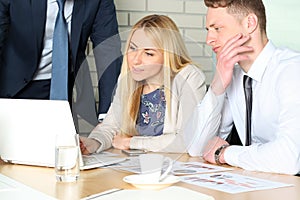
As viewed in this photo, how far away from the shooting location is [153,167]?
1.49 m

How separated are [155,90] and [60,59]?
902 millimetres

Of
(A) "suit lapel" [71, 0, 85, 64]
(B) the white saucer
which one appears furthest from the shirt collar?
(A) "suit lapel" [71, 0, 85, 64]

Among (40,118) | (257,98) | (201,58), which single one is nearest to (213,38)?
(257,98)

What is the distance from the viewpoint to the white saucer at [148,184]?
138 cm

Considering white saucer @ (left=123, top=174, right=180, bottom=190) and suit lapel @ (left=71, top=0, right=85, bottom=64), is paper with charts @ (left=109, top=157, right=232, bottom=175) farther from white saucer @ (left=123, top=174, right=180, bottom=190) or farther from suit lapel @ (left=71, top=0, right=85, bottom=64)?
suit lapel @ (left=71, top=0, right=85, bottom=64)

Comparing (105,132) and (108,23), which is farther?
(108,23)

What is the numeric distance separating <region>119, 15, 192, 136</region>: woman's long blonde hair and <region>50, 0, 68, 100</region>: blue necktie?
2.51 feet

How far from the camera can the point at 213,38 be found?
77.9 inches

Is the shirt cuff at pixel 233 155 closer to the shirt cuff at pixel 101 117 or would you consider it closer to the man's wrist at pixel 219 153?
the man's wrist at pixel 219 153

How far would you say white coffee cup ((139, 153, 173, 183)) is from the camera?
4.67ft

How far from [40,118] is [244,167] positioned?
566 mm

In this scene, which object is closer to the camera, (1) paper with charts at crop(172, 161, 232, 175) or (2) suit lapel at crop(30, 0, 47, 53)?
(1) paper with charts at crop(172, 161, 232, 175)

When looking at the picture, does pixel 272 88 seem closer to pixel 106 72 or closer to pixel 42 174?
pixel 106 72

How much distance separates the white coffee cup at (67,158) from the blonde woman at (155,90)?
0.20m
